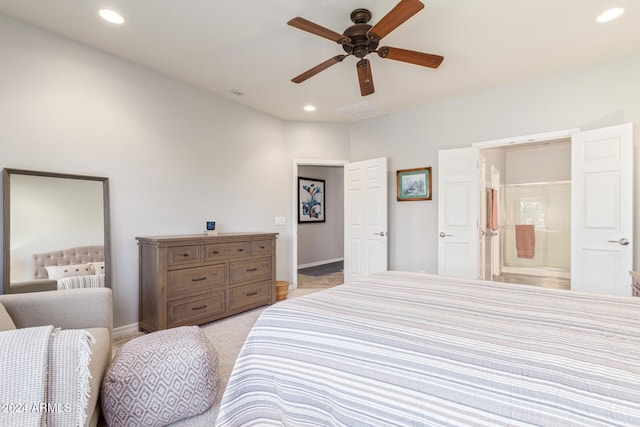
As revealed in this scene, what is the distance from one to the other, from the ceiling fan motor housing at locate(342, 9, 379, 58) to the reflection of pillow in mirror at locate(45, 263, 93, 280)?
285cm

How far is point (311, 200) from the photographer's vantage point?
6926 mm

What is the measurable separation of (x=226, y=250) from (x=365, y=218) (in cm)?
214

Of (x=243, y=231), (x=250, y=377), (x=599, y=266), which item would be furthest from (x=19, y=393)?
(x=599, y=266)

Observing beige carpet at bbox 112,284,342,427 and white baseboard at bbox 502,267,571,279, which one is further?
white baseboard at bbox 502,267,571,279

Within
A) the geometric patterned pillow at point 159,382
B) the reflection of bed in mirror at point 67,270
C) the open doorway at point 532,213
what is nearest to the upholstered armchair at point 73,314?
the geometric patterned pillow at point 159,382

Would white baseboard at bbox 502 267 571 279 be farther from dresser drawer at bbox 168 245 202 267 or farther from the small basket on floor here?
dresser drawer at bbox 168 245 202 267

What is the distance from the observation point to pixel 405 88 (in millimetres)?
3584

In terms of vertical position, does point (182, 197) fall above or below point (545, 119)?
below

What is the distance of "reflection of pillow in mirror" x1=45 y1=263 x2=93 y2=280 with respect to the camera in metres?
2.46

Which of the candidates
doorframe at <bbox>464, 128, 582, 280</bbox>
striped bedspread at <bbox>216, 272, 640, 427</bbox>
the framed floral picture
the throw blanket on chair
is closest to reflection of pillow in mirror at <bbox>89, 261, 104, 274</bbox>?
the throw blanket on chair

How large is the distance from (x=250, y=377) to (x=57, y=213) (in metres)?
2.38

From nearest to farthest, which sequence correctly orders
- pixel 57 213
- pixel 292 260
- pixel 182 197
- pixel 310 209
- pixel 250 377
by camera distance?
pixel 250 377 < pixel 57 213 < pixel 182 197 < pixel 292 260 < pixel 310 209

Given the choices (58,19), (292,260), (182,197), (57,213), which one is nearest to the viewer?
(58,19)

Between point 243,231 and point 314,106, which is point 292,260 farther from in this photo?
point 314,106
